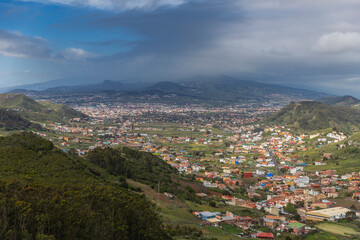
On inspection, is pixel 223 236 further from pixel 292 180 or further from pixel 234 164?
pixel 234 164

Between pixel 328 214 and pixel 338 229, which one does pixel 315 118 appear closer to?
pixel 328 214

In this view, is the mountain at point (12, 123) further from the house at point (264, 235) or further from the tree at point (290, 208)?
the house at point (264, 235)

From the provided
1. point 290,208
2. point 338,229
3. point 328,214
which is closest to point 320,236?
point 338,229

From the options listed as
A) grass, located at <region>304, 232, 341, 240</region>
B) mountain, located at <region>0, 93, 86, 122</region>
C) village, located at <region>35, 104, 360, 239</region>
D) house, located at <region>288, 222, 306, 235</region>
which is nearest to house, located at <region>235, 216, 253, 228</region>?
village, located at <region>35, 104, 360, 239</region>

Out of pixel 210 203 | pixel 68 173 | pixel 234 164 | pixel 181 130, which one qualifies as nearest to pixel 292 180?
pixel 234 164

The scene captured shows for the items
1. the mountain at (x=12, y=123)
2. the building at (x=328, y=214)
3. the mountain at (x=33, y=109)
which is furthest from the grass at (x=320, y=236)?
the mountain at (x=33, y=109)

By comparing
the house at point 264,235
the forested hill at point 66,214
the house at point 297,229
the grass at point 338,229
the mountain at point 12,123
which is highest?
the forested hill at point 66,214
